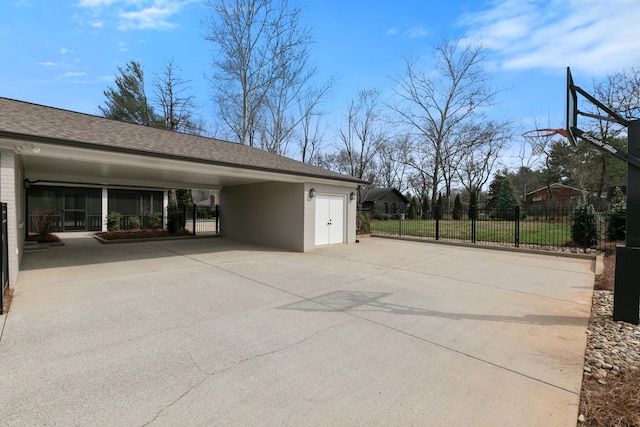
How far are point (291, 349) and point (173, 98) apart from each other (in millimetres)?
26043

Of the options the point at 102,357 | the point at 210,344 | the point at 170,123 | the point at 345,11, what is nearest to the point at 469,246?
the point at 345,11

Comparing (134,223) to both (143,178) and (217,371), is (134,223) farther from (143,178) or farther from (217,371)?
(217,371)

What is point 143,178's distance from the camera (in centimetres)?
1371

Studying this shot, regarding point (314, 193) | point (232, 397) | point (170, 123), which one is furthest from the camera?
point (170, 123)

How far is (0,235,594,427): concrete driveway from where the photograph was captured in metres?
2.38

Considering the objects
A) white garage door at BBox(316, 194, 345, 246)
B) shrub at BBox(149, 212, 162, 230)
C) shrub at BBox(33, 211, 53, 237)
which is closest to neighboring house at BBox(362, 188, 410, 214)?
shrub at BBox(149, 212, 162, 230)

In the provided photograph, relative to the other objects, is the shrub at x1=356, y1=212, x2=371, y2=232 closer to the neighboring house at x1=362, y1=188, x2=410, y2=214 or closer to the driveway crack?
the driveway crack

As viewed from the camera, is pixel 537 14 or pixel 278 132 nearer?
pixel 537 14

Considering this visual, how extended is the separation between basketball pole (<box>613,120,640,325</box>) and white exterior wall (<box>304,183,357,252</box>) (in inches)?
322

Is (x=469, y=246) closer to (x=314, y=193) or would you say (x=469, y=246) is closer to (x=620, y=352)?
(x=314, y=193)

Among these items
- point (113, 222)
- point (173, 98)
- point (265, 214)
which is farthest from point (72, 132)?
point (173, 98)

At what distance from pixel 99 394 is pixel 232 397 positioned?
Result: 1.11 meters

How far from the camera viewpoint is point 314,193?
11.3 m

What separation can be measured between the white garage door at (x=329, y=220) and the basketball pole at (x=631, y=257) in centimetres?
861
